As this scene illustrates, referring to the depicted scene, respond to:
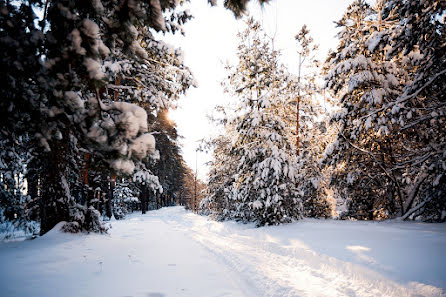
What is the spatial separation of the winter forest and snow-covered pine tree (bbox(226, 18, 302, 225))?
87 millimetres

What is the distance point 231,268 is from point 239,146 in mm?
7531

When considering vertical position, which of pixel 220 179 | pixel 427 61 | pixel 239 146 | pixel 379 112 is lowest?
pixel 220 179

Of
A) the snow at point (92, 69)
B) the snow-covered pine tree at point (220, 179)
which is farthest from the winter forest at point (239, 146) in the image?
the snow-covered pine tree at point (220, 179)

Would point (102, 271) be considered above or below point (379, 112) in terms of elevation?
below

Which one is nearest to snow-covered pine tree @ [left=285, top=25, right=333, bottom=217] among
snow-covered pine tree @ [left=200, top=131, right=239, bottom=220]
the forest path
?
snow-covered pine tree @ [left=200, top=131, right=239, bottom=220]

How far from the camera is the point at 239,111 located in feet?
42.2

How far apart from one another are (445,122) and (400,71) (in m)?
3.52

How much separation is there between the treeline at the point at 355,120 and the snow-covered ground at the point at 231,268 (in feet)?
10.8

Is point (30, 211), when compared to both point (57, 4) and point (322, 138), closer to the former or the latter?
point (57, 4)

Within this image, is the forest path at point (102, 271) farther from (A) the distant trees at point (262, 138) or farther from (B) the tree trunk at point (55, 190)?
(A) the distant trees at point (262, 138)

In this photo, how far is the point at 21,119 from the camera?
263 centimetres

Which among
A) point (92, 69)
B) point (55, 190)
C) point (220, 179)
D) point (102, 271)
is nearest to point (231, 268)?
point (102, 271)

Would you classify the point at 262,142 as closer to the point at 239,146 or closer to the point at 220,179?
the point at 239,146

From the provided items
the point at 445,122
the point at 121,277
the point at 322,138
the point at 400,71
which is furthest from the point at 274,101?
the point at 121,277
